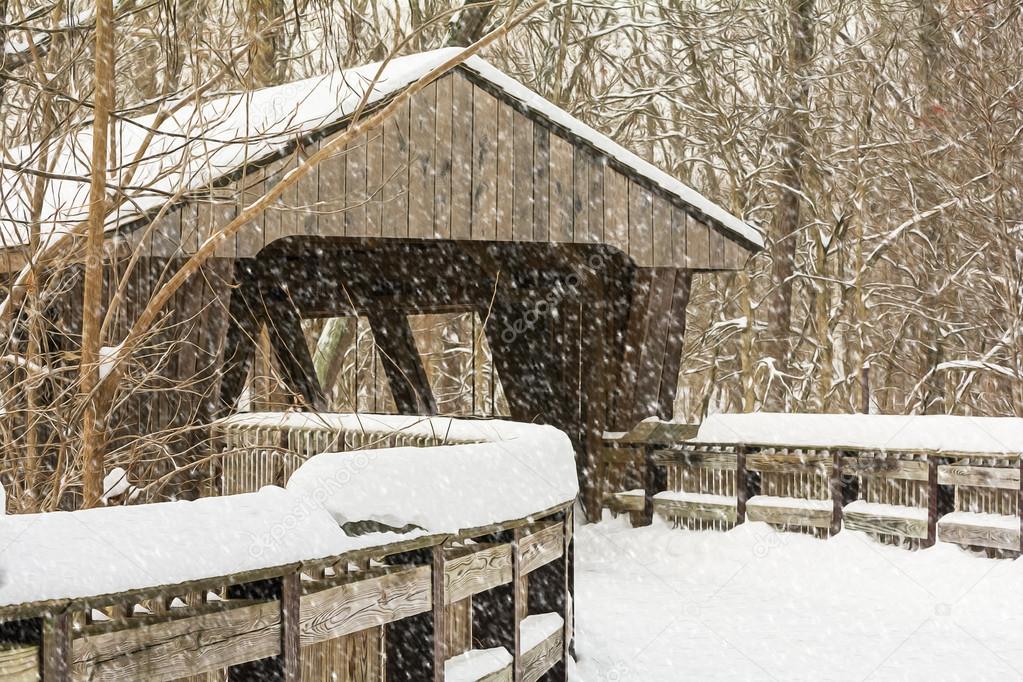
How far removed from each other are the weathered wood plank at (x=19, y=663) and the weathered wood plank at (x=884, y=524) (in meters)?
9.07

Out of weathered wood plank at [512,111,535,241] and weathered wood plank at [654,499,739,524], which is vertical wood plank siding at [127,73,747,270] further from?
weathered wood plank at [654,499,739,524]

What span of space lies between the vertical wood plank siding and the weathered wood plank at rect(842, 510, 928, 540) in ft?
8.50

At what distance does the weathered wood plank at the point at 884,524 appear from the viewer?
10.8 m

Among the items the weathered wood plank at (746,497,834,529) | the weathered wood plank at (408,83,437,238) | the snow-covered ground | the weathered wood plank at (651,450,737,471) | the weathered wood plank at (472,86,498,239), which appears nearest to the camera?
the snow-covered ground

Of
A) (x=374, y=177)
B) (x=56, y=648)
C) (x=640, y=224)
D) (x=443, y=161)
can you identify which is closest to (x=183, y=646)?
(x=56, y=648)

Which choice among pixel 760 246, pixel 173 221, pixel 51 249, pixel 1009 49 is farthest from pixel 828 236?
pixel 51 249

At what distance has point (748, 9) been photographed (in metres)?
20.8

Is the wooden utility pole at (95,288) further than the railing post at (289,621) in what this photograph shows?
Yes

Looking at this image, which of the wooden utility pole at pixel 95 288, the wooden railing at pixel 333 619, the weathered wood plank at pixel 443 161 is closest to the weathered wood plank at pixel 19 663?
the wooden railing at pixel 333 619

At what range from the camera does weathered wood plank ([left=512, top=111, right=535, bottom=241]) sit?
34.1 feet

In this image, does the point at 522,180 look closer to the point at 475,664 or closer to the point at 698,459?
the point at 698,459

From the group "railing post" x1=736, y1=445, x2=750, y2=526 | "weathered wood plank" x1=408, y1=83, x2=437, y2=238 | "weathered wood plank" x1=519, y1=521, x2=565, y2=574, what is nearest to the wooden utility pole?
"weathered wood plank" x1=519, y1=521, x2=565, y2=574

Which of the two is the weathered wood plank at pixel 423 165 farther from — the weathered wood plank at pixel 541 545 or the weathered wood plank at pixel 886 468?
the weathered wood plank at pixel 886 468

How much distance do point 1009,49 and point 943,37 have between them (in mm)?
2791
